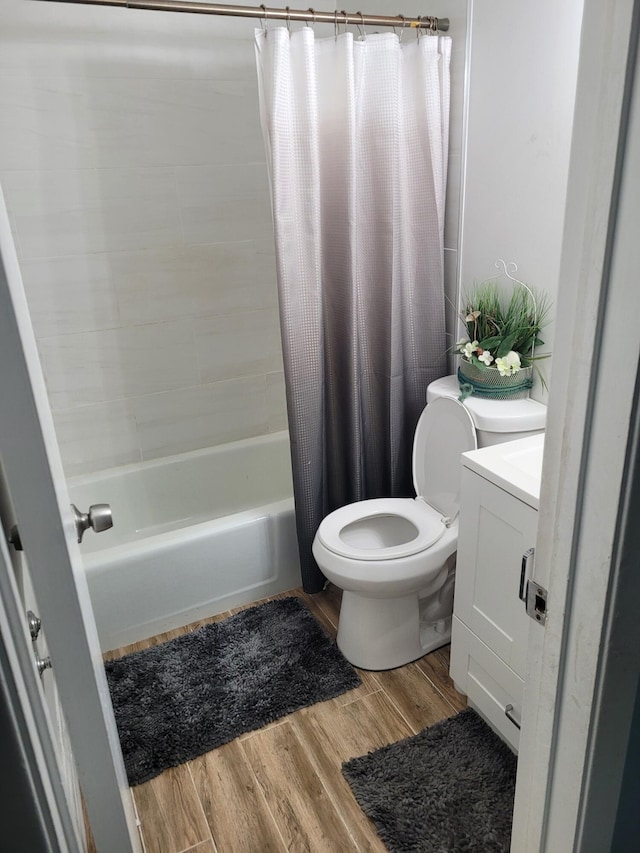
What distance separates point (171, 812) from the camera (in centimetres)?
171

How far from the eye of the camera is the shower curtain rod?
1838 mm

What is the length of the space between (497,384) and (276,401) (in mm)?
1231

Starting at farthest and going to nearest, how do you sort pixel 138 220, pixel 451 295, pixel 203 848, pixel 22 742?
pixel 138 220 → pixel 451 295 → pixel 203 848 → pixel 22 742

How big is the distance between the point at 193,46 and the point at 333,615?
2176 mm

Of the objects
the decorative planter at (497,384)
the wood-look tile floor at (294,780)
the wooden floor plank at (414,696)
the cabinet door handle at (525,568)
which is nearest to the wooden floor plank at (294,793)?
the wood-look tile floor at (294,780)

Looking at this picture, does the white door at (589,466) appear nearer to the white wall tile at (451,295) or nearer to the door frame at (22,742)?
the door frame at (22,742)

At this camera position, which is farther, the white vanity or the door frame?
the white vanity

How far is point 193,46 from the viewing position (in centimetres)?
247

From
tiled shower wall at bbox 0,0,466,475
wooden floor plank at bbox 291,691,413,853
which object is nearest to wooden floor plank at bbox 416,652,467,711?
wooden floor plank at bbox 291,691,413,853

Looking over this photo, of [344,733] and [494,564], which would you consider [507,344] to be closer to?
[494,564]

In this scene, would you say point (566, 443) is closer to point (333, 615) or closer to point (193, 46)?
point (333, 615)

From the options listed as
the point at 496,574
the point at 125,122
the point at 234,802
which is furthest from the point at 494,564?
the point at 125,122

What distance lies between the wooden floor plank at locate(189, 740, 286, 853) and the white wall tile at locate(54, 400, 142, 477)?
1.32 m

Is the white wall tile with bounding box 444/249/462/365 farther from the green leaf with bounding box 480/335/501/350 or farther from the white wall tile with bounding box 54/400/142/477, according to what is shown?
the white wall tile with bounding box 54/400/142/477
